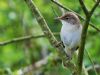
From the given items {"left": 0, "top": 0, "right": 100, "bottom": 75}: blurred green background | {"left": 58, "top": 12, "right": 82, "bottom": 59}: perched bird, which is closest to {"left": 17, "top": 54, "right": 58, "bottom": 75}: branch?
{"left": 0, "top": 0, "right": 100, "bottom": 75}: blurred green background

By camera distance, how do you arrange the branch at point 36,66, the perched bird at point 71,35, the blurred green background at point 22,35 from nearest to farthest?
the perched bird at point 71,35
the branch at point 36,66
the blurred green background at point 22,35

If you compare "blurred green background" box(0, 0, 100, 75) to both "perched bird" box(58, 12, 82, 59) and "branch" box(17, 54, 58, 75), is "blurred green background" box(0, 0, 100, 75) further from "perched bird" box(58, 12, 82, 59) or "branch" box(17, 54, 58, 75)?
"perched bird" box(58, 12, 82, 59)

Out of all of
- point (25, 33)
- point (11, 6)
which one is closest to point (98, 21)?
point (25, 33)

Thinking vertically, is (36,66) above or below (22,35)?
below

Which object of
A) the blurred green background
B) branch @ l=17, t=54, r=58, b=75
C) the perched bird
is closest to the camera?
the perched bird

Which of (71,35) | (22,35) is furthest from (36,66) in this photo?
(71,35)

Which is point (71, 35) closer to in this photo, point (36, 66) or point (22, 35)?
point (36, 66)

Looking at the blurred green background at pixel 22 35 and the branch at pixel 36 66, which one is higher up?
the blurred green background at pixel 22 35

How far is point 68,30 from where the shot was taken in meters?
4.00

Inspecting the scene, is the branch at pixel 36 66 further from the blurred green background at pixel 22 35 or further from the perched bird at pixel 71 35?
the perched bird at pixel 71 35

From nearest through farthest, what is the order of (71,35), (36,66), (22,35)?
(71,35), (36,66), (22,35)

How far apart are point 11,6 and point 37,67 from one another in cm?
168

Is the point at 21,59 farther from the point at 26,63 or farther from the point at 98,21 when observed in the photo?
the point at 98,21

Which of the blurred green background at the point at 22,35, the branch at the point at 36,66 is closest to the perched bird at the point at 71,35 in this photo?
the branch at the point at 36,66
